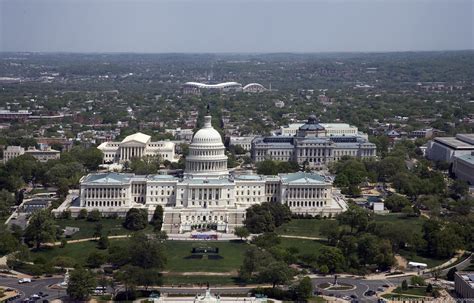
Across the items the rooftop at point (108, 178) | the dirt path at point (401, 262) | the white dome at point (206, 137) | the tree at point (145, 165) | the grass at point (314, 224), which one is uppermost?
the white dome at point (206, 137)

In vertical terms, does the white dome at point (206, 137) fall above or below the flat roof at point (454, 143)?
above

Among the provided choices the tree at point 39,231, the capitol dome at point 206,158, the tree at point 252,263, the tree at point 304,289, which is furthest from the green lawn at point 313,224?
the tree at point 39,231

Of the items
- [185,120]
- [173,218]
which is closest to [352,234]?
[173,218]

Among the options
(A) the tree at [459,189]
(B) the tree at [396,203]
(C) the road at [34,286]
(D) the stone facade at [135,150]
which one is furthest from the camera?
(D) the stone facade at [135,150]

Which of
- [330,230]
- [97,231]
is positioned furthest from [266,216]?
[97,231]

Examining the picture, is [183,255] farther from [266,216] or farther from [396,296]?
[396,296]

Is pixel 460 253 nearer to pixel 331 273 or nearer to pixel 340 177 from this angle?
pixel 331 273

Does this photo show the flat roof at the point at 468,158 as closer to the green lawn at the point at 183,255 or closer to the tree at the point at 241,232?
the tree at the point at 241,232

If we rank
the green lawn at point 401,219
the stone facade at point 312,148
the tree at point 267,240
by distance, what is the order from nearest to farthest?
1. the tree at point 267,240
2. the green lawn at point 401,219
3. the stone facade at point 312,148

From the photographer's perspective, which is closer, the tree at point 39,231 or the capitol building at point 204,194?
the tree at point 39,231
